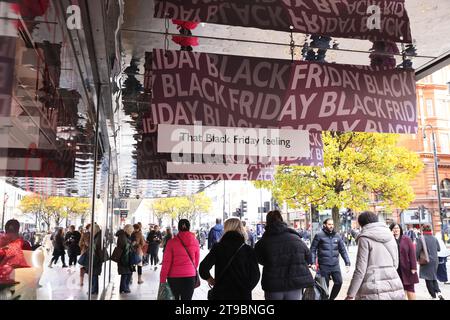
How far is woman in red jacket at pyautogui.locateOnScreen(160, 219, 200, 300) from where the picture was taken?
21.5ft

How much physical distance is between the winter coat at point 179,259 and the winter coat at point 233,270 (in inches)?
69.4

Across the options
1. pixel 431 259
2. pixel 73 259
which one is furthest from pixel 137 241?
pixel 431 259

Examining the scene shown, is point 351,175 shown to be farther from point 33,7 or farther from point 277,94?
point 33,7

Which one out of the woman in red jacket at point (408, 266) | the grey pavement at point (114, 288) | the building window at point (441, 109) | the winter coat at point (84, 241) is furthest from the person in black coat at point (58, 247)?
the building window at point (441, 109)

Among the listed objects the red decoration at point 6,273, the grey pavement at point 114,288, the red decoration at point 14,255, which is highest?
the red decoration at point 14,255

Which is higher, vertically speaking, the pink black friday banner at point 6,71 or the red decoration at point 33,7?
the red decoration at point 33,7

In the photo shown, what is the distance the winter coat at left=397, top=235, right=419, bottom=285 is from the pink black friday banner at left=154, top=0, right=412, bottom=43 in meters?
5.76

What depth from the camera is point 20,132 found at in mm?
2939

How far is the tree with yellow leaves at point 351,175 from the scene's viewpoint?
16.7 metres

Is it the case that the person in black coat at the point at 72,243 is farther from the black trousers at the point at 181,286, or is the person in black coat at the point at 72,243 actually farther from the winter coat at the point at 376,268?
the winter coat at the point at 376,268

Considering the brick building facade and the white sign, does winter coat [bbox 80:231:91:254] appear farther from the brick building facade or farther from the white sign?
the brick building facade
